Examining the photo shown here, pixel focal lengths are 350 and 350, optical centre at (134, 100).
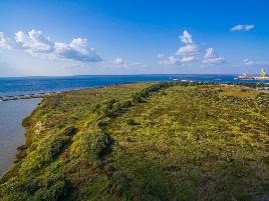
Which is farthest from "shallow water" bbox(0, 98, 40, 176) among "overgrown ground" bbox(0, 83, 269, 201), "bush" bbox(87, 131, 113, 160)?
"bush" bbox(87, 131, 113, 160)

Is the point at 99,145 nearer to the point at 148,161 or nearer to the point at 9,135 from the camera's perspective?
the point at 148,161

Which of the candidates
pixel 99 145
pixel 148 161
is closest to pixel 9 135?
pixel 99 145

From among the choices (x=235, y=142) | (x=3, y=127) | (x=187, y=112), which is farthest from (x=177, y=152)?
(x=3, y=127)

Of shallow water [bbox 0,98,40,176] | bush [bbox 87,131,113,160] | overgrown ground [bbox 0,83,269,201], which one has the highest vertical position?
bush [bbox 87,131,113,160]

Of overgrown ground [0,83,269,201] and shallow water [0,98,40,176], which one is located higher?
overgrown ground [0,83,269,201]

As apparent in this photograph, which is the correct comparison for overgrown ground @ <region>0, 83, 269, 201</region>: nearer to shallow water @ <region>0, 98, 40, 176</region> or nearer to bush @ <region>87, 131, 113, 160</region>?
bush @ <region>87, 131, 113, 160</region>

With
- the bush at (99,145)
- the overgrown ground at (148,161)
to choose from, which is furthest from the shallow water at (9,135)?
the bush at (99,145)

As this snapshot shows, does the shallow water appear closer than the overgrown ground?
No

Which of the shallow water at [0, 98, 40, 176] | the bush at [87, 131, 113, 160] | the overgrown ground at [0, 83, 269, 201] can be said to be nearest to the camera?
the overgrown ground at [0, 83, 269, 201]

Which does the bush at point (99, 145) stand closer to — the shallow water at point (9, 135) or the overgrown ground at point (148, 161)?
the overgrown ground at point (148, 161)
